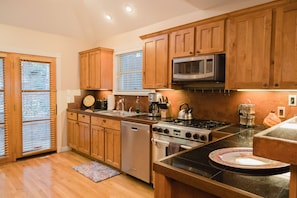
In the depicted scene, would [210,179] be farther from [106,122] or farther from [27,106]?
[27,106]

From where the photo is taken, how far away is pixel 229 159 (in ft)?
3.95

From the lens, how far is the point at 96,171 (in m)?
3.50

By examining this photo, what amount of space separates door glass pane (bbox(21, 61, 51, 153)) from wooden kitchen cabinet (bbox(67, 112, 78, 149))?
0.41 metres

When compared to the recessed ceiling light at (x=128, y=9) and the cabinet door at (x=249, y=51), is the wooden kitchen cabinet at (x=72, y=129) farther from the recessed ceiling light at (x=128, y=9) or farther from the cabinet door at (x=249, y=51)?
the cabinet door at (x=249, y=51)

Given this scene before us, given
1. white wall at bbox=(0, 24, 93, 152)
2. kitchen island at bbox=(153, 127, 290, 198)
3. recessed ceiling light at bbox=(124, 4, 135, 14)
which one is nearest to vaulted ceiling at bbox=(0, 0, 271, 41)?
recessed ceiling light at bbox=(124, 4, 135, 14)

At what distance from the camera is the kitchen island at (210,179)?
2.82 feet

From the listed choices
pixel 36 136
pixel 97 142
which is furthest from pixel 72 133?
A: pixel 97 142

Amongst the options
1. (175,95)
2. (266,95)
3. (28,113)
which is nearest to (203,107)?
(175,95)

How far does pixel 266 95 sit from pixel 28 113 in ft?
13.9

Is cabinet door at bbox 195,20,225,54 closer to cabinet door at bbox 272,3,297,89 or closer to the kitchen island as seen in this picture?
cabinet door at bbox 272,3,297,89

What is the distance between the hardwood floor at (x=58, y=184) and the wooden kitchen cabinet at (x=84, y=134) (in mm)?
417

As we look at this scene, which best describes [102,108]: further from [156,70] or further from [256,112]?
[256,112]

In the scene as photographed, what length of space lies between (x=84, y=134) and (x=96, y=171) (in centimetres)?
95

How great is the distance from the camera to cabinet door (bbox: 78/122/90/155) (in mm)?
4080
